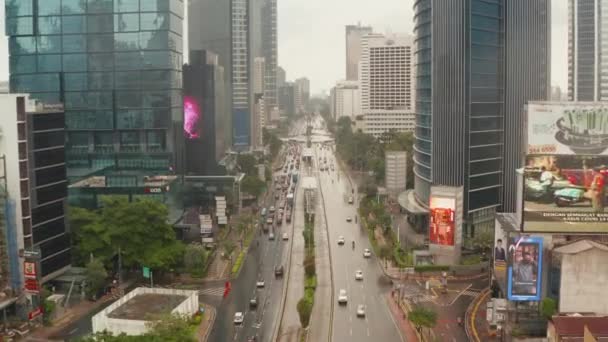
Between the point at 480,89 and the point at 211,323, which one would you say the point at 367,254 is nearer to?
the point at 480,89

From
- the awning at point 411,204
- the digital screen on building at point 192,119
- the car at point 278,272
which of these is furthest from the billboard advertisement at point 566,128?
the digital screen on building at point 192,119

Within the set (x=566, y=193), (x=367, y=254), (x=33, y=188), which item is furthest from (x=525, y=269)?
(x=33, y=188)

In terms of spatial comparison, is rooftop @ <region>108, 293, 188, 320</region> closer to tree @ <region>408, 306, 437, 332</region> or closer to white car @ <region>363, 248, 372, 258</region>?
tree @ <region>408, 306, 437, 332</region>

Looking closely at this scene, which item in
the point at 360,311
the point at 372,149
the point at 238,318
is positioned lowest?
the point at 360,311

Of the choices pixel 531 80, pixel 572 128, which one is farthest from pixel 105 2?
pixel 572 128

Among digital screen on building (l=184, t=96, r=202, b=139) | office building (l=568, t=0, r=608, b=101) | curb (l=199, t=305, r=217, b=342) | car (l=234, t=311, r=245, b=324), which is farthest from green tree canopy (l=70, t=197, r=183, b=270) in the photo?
office building (l=568, t=0, r=608, b=101)

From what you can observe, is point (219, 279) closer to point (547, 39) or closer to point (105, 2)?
point (105, 2)

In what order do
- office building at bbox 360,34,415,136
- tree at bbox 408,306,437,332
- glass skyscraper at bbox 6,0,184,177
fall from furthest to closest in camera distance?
office building at bbox 360,34,415,136
glass skyscraper at bbox 6,0,184,177
tree at bbox 408,306,437,332
